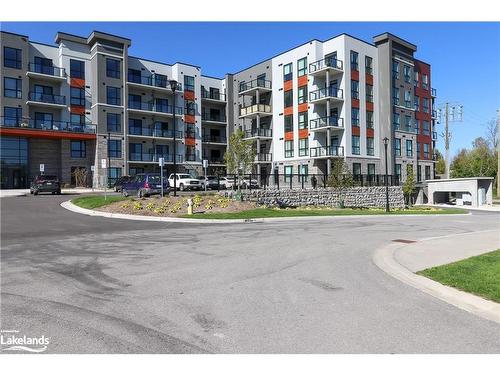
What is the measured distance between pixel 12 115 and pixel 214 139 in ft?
90.9

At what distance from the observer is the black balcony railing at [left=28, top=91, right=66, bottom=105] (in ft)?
153

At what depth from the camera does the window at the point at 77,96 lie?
49500 mm

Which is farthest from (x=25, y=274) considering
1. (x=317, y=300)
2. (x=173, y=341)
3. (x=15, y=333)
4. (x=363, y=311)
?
(x=363, y=311)

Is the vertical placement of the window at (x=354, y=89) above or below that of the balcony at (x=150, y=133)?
above

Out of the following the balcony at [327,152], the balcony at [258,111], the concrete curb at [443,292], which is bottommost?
the concrete curb at [443,292]

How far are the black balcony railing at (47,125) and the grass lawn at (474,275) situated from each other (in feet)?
156

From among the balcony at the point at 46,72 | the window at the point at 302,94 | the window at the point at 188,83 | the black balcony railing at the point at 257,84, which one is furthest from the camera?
the window at the point at 188,83

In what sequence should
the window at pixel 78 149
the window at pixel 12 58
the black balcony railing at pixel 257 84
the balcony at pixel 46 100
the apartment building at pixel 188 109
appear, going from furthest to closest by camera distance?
the black balcony railing at pixel 257 84, the window at pixel 78 149, the balcony at pixel 46 100, the apartment building at pixel 188 109, the window at pixel 12 58

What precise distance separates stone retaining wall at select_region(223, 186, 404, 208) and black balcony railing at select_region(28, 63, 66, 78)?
35.2 meters

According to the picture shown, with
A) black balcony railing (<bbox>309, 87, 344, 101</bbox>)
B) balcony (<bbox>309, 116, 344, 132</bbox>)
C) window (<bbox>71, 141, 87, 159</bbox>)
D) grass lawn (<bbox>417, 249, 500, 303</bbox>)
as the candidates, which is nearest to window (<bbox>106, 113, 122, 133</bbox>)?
window (<bbox>71, 141, 87, 159</bbox>)

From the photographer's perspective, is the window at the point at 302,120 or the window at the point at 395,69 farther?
the window at the point at 395,69

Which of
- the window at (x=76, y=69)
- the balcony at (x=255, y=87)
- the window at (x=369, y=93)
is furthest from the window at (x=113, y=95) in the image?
the window at (x=369, y=93)

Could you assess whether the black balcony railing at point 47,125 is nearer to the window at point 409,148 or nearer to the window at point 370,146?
the window at point 370,146

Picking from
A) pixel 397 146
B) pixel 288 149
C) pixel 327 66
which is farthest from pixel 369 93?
pixel 288 149
